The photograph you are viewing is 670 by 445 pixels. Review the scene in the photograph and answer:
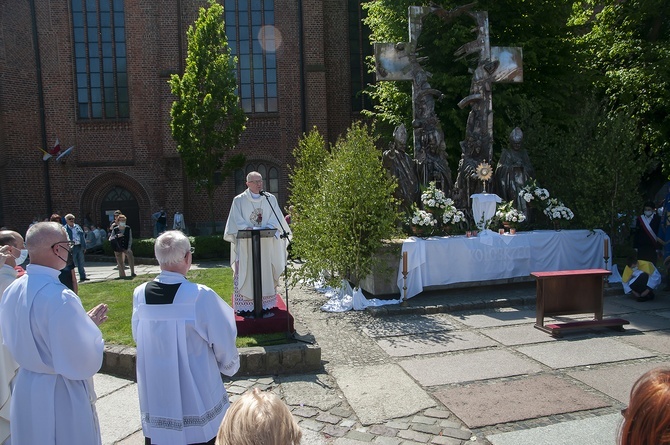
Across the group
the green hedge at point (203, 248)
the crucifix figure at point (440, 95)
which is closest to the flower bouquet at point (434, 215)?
the crucifix figure at point (440, 95)

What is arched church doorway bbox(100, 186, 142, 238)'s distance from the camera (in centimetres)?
2311

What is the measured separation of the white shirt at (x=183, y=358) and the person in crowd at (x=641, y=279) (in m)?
7.97

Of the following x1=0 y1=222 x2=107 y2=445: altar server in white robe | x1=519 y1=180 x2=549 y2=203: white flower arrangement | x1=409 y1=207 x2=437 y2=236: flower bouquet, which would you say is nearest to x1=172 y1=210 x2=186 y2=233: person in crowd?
x1=409 y1=207 x2=437 y2=236: flower bouquet

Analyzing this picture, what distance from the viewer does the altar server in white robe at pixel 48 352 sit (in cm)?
277

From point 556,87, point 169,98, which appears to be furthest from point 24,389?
point 169,98

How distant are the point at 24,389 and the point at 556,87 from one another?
17508 mm

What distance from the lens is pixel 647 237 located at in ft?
32.0

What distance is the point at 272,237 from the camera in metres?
7.39

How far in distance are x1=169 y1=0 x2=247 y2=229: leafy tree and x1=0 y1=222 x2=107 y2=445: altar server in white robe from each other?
16.6 metres

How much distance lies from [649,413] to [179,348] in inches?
94.2

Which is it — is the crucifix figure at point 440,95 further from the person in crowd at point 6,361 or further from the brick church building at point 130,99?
the brick church building at point 130,99

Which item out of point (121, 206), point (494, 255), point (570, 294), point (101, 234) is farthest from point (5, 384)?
point (121, 206)

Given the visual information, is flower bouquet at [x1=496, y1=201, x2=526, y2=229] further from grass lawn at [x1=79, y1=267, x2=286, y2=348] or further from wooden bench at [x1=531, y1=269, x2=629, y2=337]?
grass lawn at [x1=79, y1=267, x2=286, y2=348]

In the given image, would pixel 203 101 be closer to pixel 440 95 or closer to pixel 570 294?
pixel 440 95
